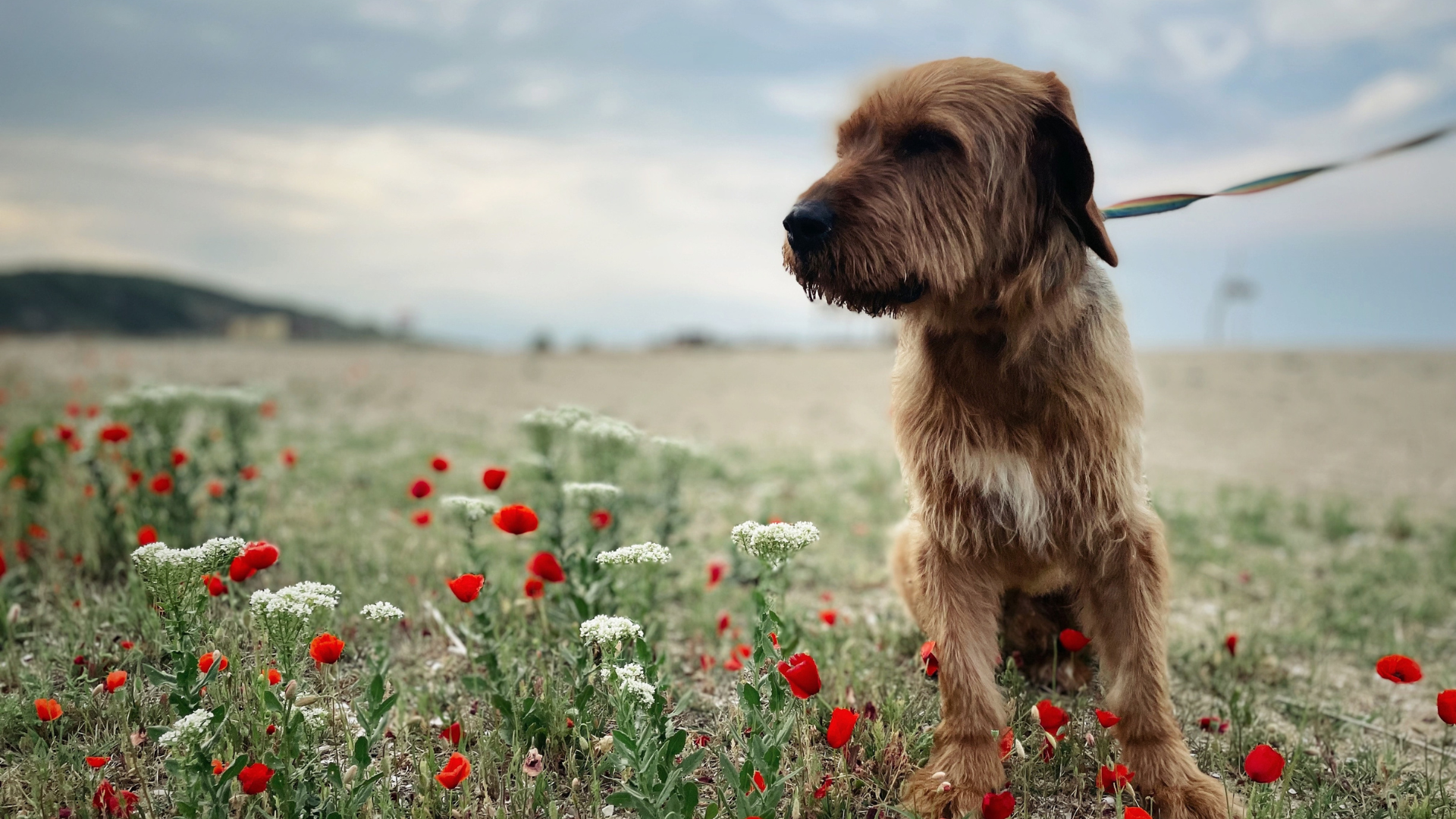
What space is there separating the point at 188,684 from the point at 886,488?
707cm

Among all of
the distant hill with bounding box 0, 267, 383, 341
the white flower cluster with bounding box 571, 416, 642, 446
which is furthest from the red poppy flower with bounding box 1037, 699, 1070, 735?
the distant hill with bounding box 0, 267, 383, 341

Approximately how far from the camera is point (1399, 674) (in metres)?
2.74

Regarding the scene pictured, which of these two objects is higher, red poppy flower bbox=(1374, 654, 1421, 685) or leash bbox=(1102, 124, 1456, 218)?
leash bbox=(1102, 124, 1456, 218)

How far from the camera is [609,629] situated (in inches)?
93.7

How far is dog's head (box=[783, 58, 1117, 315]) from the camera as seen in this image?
254 centimetres

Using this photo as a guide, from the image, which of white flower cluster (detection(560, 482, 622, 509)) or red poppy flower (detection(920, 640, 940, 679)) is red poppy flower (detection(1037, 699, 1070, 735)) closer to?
red poppy flower (detection(920, 640, 940, 679))

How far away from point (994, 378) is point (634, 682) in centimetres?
149

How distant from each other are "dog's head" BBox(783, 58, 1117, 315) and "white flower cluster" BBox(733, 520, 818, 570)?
2.47 ft

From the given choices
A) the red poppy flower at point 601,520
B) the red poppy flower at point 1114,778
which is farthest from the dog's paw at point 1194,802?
the red poppy flower at point 601,520

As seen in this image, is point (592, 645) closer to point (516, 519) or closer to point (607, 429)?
point (516, 519)

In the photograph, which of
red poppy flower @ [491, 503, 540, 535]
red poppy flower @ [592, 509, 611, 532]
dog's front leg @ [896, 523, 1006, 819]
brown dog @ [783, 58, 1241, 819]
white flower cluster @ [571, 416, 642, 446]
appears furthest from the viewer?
red poppy flower @ [592, 509, 611, 532]

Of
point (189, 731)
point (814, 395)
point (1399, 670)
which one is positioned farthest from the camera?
point (814, 395)

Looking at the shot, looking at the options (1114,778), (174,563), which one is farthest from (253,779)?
(1114,778)

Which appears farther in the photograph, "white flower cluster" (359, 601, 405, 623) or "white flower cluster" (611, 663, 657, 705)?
"white flower cluster" (359, 601, 405, 623)
